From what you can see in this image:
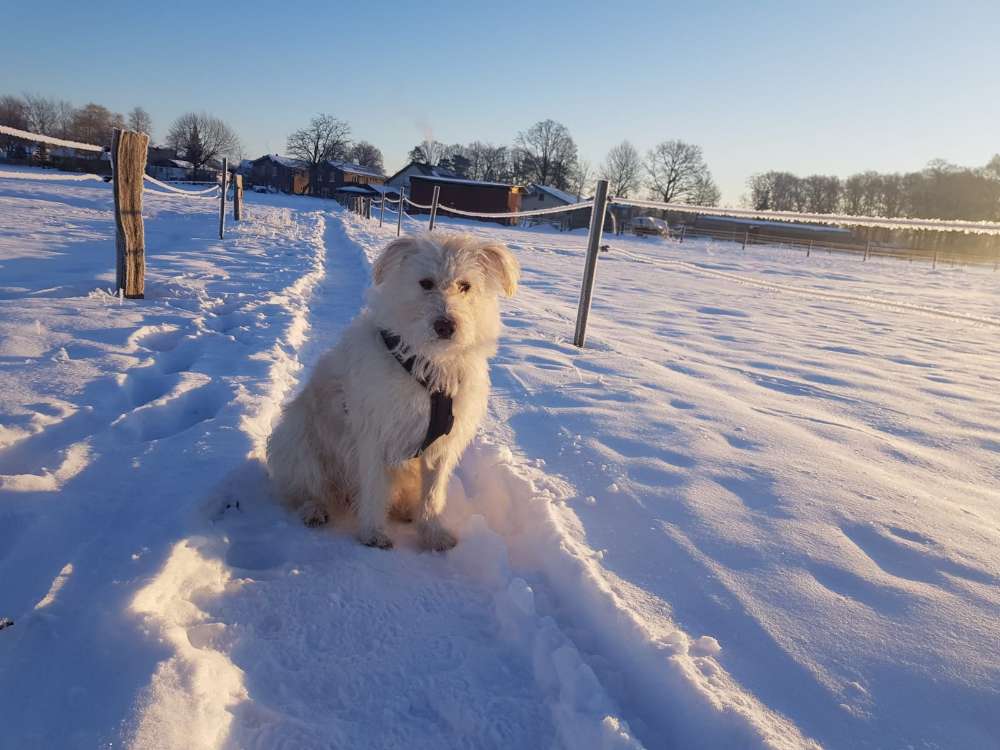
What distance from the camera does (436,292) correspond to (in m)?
2.72

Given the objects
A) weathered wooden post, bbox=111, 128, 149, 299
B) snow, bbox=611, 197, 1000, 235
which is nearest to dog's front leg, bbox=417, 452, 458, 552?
snow, bbox=611, 197, 1000, 235

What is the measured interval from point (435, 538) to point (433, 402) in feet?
2.30

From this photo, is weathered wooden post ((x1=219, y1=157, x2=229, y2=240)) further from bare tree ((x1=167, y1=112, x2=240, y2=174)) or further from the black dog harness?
bare tree ((x1=167, y1=112, x2=240, y2=174))

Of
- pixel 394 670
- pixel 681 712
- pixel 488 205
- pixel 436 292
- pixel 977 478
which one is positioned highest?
pixel 488 205

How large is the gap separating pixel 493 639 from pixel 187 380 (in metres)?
3.26

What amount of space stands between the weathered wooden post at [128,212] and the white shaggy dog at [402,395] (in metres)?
5.27

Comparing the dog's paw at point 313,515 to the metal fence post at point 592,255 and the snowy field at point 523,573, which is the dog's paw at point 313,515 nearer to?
the snowy field at point 523,573

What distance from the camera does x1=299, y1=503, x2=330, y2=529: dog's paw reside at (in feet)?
9.68

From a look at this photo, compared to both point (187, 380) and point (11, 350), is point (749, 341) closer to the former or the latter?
point (187, 380)

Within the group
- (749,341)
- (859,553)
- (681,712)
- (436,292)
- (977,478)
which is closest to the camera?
(681,712)

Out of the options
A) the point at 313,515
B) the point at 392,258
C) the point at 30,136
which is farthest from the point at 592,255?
the point at 30,136

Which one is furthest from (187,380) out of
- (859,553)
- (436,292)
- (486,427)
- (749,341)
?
(749,341)

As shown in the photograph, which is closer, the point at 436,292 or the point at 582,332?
the point at 436,292

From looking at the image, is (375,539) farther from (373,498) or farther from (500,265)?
(500,265)
